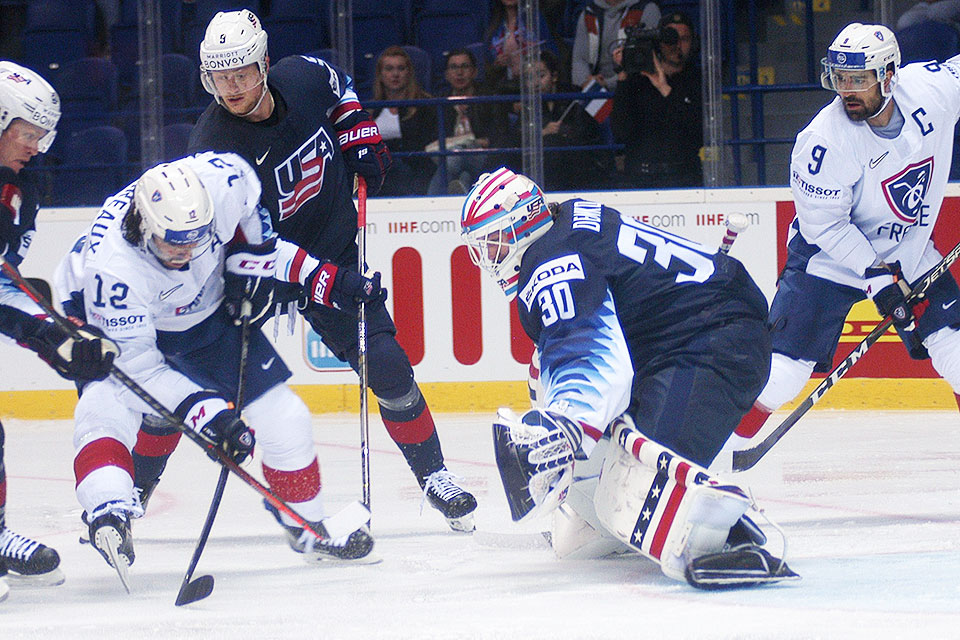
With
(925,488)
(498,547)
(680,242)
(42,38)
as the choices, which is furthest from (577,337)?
(42,38)

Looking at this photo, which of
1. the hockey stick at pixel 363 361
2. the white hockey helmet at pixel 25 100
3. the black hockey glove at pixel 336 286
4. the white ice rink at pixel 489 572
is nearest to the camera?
the white ice rink at pixel 489 572

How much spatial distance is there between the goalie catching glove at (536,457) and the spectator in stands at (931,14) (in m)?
3.64

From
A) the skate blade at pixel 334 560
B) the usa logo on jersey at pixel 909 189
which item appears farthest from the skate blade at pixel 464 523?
the usa logo on jersey at pixel 909 189

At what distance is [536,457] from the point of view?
2508 millimetres

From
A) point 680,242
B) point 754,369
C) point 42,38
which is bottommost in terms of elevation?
point 754,369

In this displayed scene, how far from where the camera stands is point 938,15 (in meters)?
5.55

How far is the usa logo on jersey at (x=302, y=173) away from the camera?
11.5ft

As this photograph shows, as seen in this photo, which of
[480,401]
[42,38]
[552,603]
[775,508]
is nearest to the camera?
[552,603]

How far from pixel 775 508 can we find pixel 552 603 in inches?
47.9

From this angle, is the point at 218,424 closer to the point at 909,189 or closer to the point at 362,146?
the point at 362,146

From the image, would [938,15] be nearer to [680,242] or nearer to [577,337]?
[680,242]

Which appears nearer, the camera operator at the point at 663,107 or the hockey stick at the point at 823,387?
the hockey stick at the point at 823,387

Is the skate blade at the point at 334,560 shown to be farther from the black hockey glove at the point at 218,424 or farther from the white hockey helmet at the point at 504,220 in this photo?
the white hockey helmet at the point at 504,220

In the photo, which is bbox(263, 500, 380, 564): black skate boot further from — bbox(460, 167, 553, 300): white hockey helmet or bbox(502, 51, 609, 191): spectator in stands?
bbox(502, 51, 609, 191): spectator in stands
